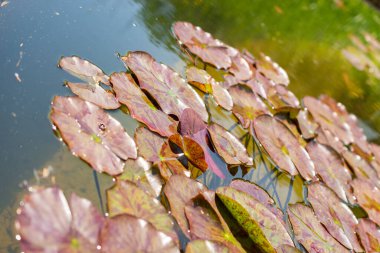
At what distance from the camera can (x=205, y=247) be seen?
0.79 metres

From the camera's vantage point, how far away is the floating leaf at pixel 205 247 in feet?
2.52

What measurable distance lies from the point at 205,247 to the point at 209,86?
0.74 meters

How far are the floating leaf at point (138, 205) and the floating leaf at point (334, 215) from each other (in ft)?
2.07

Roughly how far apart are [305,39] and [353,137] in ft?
3.34

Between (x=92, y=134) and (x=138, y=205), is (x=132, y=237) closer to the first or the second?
(x=138, y=205)

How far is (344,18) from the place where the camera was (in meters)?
3.88

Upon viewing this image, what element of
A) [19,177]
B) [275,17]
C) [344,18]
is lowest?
[19,177]

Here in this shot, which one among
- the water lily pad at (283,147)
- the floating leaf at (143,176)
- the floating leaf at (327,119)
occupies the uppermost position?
the floating leaf at (327,119)

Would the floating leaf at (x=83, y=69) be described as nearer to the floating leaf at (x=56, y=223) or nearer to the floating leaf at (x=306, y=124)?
the floating leaf at (x=56, y=223)

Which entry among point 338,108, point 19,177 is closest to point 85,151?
point 19,177

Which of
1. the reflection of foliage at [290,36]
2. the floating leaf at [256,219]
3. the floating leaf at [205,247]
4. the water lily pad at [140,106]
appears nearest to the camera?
the floating leaf at [205,247]

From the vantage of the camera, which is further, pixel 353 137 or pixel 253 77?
pixel 353 137

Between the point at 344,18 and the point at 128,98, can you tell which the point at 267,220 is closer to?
the point at 128,98

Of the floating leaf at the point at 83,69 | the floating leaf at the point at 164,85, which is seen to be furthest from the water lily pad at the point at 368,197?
the floating leaf at the point at 83,69
